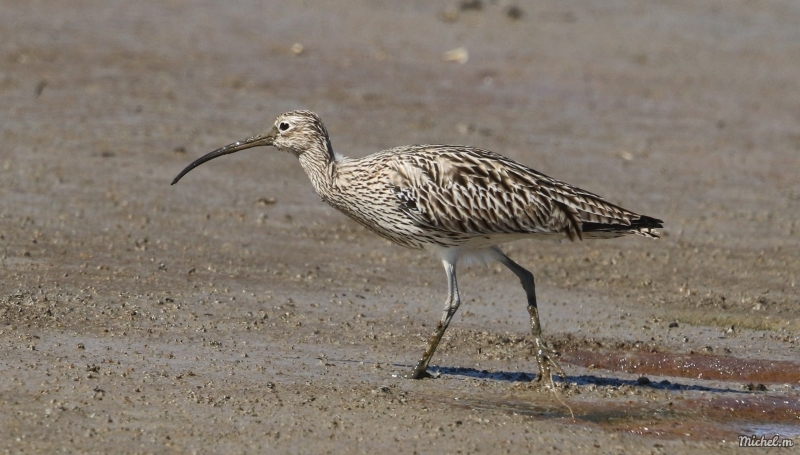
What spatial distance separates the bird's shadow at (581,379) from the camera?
8156mm

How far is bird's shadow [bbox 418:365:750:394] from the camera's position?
8156 millimetres

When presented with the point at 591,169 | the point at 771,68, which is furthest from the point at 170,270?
the point at 771,68

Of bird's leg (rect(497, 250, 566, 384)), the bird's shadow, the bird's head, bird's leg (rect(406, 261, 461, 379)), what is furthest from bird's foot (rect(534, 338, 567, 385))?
the bird's head

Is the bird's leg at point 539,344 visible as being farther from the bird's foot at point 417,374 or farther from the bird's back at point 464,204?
the bird's foot at point 417,374

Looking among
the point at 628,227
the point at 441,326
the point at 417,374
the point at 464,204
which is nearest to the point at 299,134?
the point at 464,204

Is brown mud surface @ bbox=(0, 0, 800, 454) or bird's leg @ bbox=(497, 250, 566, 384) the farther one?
bird's leg @ bbox=(497, 250, 566, 384)

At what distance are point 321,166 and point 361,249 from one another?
252 cm

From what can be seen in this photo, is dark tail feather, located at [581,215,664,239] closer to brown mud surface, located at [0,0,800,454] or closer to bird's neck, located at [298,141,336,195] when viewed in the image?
brown mud surface, located at [0,0,800,454]

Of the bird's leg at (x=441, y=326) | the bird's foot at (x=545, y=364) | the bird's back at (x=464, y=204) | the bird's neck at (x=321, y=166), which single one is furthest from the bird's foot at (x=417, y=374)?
the bird's neck at (x=321, y=166)

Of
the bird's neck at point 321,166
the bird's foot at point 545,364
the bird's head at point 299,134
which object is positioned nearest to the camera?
the bird's foot at point 545,364

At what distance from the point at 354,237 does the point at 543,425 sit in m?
4.36

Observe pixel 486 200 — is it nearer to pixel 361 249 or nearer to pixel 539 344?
pixel 539 344

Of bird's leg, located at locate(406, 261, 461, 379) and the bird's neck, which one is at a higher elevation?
the bird's neck

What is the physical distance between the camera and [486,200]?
26.8 feet
